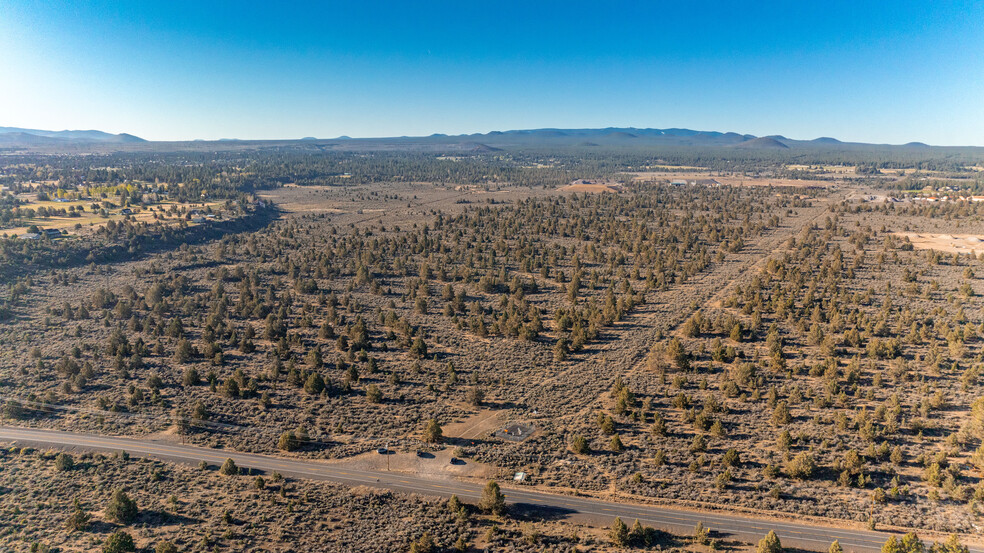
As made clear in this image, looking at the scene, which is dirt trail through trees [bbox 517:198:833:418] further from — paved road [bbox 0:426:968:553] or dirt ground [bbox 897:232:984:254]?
dirt ground [bbox 897:232:984:254]

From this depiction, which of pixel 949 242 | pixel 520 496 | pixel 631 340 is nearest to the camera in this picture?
pixel 520 496

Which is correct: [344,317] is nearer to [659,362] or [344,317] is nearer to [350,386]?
[350,386]

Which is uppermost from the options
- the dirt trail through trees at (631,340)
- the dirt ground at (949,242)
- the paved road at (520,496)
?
the dirt ground at (949,242)

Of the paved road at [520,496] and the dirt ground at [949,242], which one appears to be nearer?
the paved road at [520,496]

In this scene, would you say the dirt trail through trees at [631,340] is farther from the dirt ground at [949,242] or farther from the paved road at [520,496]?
the dirt ground at [949,242]

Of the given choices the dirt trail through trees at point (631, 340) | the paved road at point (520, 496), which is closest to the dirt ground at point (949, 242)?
the dirt trail through trees at point (631, 340)

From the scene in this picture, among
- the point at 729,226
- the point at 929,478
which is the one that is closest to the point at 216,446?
the point at 929,478

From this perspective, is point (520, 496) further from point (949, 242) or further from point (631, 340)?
point (949, 242)

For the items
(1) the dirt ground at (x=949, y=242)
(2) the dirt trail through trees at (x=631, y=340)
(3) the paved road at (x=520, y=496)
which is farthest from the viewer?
(1) the dirt ground at (x=949, y=242)

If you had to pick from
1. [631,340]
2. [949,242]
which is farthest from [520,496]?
[949,242]
